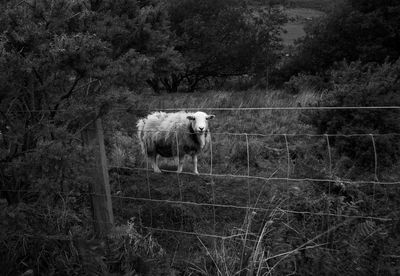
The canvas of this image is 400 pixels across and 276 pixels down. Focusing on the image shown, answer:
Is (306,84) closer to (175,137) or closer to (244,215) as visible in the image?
(175,137)

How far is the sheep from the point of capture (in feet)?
23.2

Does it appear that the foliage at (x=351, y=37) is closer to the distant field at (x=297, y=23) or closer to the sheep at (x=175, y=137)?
the sheep at (x=175, y=137)

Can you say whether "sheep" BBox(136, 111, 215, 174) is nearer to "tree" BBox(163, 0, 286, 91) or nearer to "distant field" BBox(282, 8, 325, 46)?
"tree" BBox(163, 0, 286, 91)

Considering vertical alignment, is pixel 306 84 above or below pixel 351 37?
below

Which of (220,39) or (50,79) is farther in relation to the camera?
(220,39)

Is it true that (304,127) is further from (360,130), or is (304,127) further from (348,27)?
(348,27)

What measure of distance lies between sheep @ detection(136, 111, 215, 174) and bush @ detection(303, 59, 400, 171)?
1668 millimetres

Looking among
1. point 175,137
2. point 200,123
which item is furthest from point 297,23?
point 200,123

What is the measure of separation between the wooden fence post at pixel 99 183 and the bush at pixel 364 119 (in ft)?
11.3

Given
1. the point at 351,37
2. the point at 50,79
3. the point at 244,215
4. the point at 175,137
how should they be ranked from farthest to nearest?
1. the point at 351,37
2. the point at 175,137
3. the point at 244,215
4. the point at 50,79

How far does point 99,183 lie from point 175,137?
124 inches

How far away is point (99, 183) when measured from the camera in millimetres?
4172

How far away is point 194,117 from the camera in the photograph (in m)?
7.03

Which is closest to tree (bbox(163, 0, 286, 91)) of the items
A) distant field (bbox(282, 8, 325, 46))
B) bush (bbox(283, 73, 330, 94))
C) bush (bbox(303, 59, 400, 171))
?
bush (bbox(283, 73, 330, 94))
